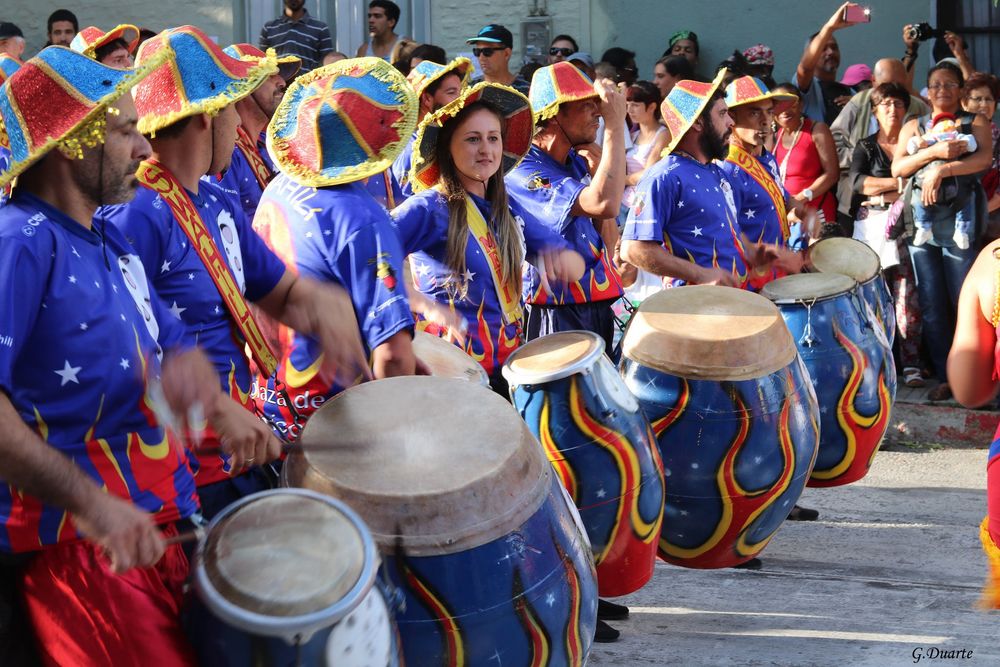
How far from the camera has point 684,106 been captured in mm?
5402

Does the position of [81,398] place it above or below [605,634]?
above

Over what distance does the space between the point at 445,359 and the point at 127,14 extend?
8374 millimetres

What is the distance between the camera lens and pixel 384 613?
7.71 feet

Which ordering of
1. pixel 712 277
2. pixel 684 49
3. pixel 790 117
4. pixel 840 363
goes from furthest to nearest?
pixel 684 49
pixel 790 117
pixel 712 277
pixel 840 363

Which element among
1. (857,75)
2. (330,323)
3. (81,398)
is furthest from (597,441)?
(857,75)

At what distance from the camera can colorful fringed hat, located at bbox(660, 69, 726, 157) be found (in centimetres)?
534

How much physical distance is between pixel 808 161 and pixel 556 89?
331 centimetres

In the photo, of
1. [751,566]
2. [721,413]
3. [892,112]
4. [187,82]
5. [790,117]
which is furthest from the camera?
[790,117]

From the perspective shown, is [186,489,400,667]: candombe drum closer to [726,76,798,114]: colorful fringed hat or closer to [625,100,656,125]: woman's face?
[726,76,798,114]: colorful fringed hat

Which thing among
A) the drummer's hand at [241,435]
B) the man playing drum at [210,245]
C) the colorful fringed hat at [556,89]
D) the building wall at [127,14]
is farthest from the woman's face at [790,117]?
the drummer's hand at [241,435]

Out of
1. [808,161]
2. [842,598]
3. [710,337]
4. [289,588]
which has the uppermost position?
[289,588]

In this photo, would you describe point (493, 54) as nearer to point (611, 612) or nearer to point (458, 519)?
point (611, 612)

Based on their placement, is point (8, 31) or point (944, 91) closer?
point (944, 91)

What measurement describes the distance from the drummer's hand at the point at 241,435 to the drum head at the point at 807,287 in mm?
2836
